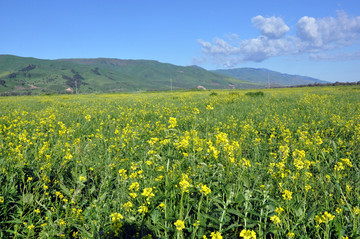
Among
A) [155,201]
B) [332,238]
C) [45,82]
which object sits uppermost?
[45,82]

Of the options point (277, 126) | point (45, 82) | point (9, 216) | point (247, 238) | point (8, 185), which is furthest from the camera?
point (45, 82)

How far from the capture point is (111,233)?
2.16 meters

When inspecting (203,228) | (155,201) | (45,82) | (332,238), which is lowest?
(332,238)

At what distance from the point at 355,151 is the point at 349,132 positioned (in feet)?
6.53

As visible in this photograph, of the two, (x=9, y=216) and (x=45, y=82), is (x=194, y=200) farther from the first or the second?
(x=45, y=82)

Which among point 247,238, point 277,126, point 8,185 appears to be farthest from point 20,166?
point 277,126

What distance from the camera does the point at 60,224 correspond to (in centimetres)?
228

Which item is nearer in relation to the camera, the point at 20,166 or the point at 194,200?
the point at 194,200

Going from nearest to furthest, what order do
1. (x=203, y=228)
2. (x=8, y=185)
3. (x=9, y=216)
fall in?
(x=203, y=228) < (x=9, y=216) < (x=8, y=185)

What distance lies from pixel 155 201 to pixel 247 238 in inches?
39.8

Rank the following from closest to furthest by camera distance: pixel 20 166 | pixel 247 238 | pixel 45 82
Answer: pixel 247 238 < pixel 20 166 < pixel 45 82

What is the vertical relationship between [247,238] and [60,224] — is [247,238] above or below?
above

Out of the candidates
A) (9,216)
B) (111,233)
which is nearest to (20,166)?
(9,216)

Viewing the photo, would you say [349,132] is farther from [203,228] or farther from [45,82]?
[45,82]
